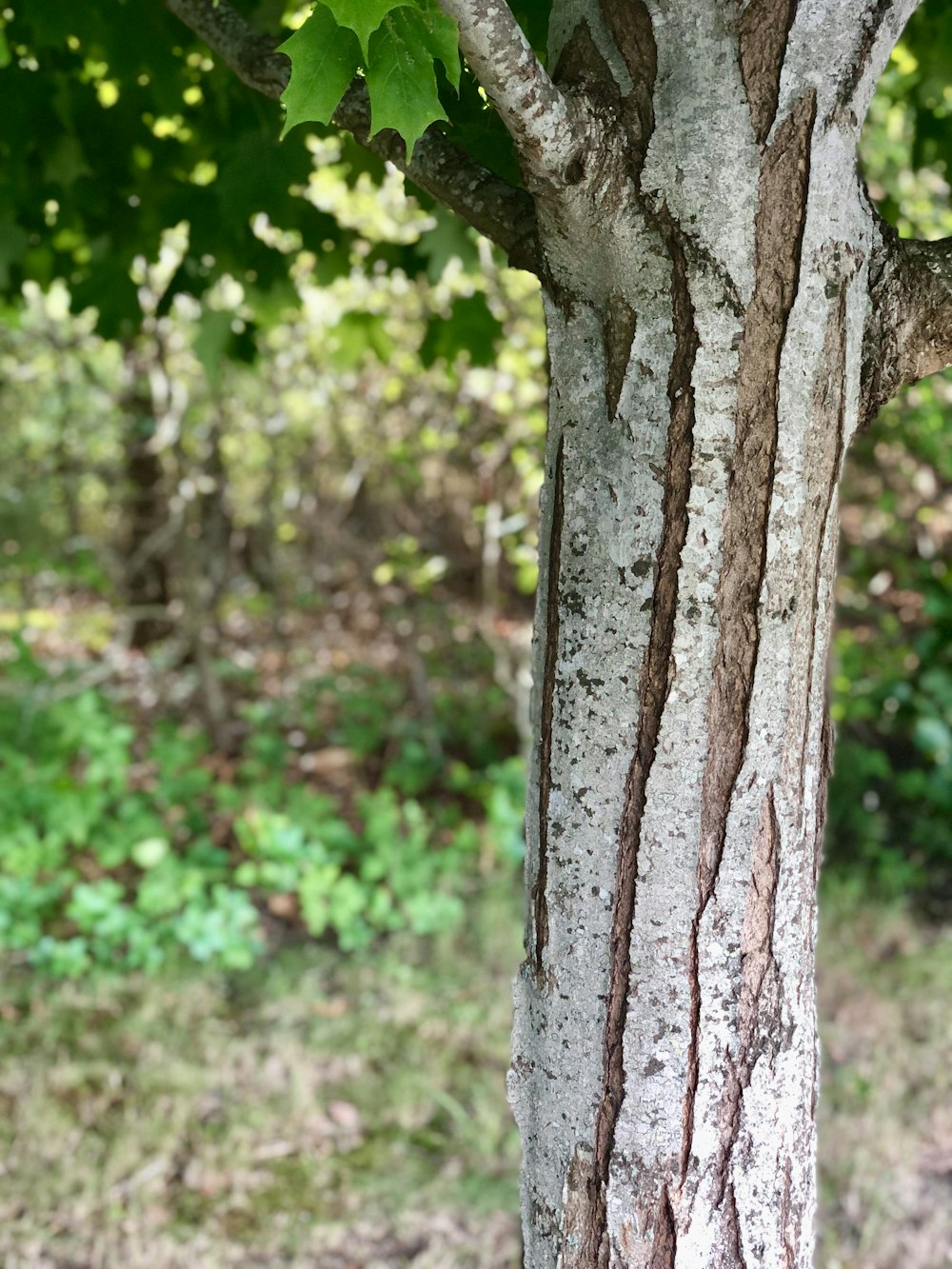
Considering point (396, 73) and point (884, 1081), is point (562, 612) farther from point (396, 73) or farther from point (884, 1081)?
point (884, 1081)

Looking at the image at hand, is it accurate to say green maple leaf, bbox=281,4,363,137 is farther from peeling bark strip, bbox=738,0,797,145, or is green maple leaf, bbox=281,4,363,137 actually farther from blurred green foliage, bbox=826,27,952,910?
blurred green foliage, bbox=826,27,952,910

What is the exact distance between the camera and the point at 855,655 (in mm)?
4469

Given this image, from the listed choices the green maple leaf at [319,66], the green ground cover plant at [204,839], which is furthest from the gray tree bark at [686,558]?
the green ground cover plant at [204,839]

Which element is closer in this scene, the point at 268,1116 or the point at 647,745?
the point at 647,745

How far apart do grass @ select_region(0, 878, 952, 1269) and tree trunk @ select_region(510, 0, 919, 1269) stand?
159 centimetres

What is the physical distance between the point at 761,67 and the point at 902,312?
29 cm

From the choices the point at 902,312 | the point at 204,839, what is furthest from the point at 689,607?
the point at 204,839

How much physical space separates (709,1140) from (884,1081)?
2.21 m

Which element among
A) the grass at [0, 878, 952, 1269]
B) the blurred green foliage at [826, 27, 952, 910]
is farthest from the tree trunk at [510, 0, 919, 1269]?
the blurred green foliage at [826, 27, 952, 910]

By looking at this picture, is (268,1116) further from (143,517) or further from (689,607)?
(143,517)

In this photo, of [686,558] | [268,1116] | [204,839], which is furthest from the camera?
[204,839]

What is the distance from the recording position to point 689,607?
3.35 feet

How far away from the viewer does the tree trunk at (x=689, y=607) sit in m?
0.99

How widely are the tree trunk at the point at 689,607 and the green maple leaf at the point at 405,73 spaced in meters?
0.14
